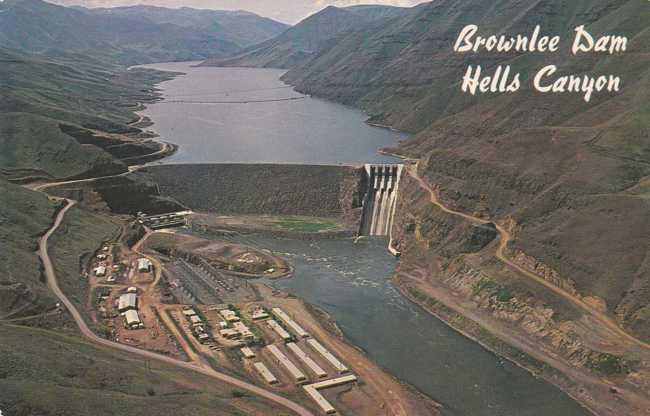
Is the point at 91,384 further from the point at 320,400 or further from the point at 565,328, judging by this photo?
the point at 565,328

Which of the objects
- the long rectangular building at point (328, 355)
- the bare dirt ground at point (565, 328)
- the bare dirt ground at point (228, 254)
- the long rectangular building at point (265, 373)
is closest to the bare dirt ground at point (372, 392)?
the long rectangular building at point (328, 355)

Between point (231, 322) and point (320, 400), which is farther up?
point (320, 400)

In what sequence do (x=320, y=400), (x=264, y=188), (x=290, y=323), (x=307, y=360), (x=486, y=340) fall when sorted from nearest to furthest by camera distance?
1. (x=320, y=400)
2. (x=307, y=360)
3. (x=486, y=340)
4. (x=290, y=323)
5. (x=264, y=188)

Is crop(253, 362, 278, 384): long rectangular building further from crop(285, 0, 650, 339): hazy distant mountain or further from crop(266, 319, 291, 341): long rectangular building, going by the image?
crop(285, 0, 650, 339): hazy distant mountain

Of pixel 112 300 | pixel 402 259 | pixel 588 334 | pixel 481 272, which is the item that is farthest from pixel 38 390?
pixel 402 259

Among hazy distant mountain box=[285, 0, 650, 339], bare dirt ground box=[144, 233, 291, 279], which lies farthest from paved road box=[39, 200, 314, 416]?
hazy distant mountain box=[285, 0, 650, 339]

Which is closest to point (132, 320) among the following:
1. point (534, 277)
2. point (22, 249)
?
point (22, 249)

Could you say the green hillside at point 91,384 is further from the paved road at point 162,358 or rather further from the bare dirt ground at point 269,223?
the bare dirt ground at point 269,223
